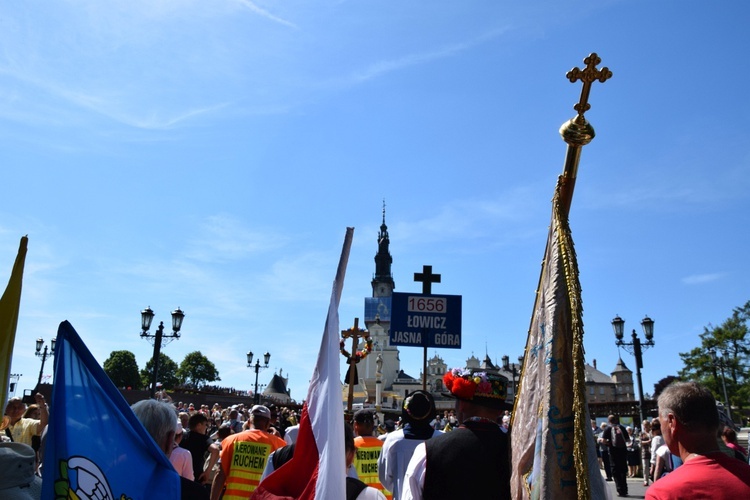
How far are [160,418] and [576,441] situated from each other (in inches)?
89.3

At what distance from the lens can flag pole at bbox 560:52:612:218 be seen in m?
3.08

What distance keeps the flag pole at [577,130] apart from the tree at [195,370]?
389ft

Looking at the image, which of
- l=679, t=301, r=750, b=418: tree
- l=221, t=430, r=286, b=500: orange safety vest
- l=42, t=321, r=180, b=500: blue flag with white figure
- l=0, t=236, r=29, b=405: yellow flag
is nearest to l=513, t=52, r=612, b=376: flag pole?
l=42, t=321, r=180, b=500: blue flag with white figure

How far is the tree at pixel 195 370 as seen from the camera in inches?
4503

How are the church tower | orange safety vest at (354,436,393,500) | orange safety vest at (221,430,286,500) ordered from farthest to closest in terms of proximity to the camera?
the church tower
orange safety vest at (354,436,393,500)
orange safety vest at (221,430,286,500)

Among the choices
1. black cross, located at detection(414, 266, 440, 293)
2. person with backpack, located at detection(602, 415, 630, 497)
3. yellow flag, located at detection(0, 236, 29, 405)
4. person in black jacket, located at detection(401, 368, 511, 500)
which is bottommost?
person with backpack, located at detection(602, 415, 630, 497)

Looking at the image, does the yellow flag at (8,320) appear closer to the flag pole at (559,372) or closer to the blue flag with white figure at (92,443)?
the blue flag with white figure at (92,443)

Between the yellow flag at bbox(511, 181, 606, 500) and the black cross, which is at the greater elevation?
the black cross

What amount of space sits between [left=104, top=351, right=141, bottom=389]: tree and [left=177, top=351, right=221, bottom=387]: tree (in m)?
12.4

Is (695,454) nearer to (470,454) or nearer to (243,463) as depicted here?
(470,454)

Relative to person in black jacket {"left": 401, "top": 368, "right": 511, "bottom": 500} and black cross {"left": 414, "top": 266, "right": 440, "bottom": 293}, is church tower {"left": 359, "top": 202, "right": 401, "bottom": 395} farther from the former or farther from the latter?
person in black jacket {"left": 401, "top": 368, "right": 511, "bottom": 500}

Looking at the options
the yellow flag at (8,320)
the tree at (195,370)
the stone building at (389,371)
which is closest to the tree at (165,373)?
the tree at (195,370)

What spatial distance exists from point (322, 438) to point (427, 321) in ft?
30.1

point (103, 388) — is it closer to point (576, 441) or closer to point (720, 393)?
point (576, 441)
